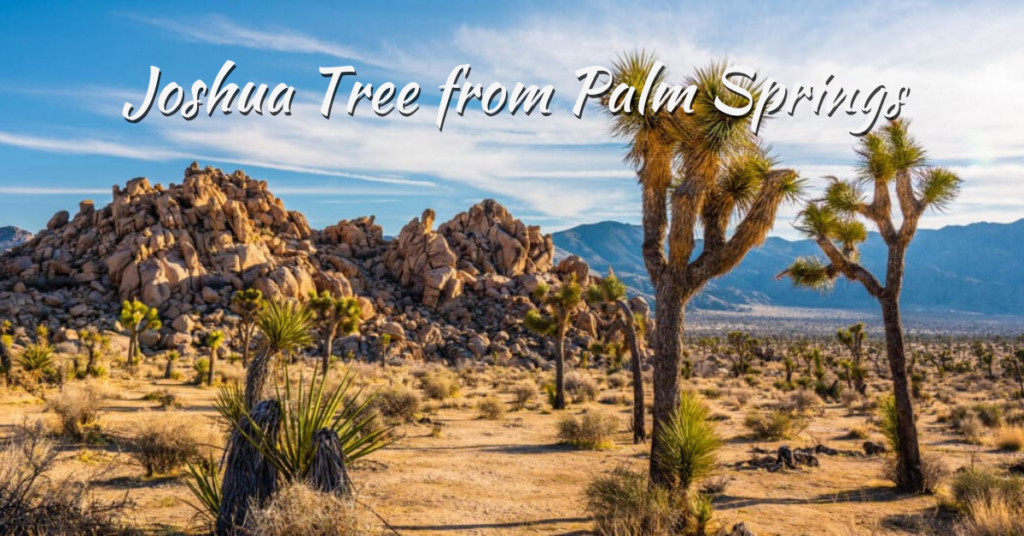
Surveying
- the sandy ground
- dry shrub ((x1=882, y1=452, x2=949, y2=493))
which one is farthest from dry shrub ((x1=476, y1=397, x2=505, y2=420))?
dry shrub ((x1=882, y1=452, x2=949, y2=493))

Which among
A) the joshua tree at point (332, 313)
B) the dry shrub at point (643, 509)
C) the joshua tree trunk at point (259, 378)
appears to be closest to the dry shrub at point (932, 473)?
the dry shrub at point (643, 509)

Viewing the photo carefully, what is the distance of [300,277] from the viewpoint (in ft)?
188

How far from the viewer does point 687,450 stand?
8.65 metres

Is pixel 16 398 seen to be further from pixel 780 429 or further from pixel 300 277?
pixel 300 277

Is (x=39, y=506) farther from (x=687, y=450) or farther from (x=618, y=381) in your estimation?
(x=618, y=381)

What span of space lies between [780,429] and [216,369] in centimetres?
2876

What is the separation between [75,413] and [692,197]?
14775 mm

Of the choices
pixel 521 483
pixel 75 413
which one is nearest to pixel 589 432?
pixel 521 483

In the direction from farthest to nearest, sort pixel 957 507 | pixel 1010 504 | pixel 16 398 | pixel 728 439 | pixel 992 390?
pixel 992 390 < pixel 16 398 < pixel 728 439 < pixel 957 507 < pixel 1010 504

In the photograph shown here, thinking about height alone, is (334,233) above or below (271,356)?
above

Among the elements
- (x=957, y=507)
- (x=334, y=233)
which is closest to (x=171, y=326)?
(x=334, y=233)

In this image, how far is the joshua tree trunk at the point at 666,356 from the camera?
9.47 meters

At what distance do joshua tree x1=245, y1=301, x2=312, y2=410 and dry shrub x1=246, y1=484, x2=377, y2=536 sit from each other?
14.0 ft

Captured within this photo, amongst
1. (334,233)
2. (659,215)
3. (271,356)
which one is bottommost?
(271,356)
